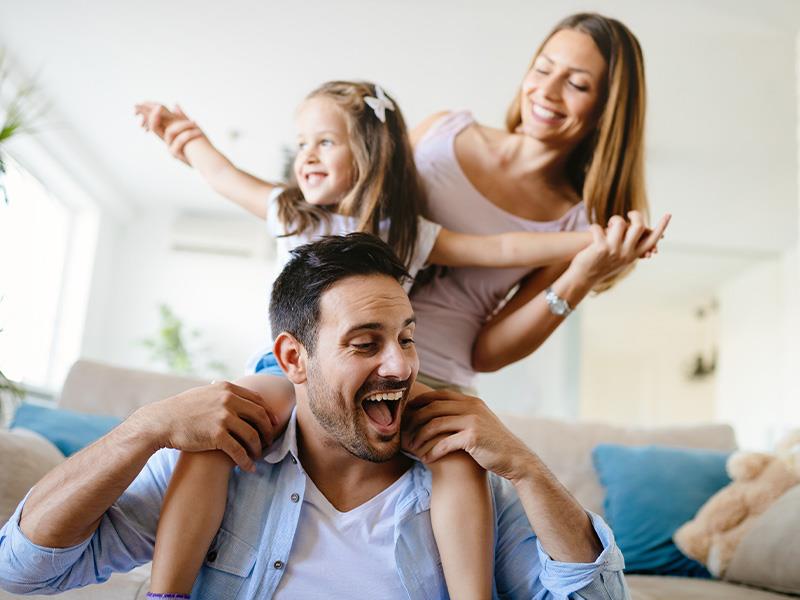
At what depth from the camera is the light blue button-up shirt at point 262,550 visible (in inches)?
51.7

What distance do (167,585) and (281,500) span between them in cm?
23

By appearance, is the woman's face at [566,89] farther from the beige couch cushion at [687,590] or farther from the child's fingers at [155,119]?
the beige couch cushion at [687,590]

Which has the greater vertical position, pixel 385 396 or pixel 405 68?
pixel 405 68

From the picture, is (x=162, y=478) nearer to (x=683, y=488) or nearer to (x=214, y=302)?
(x=683, y=488)

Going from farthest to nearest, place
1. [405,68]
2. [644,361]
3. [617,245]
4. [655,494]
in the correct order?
[644,361]
[405,68]
[655,494]
[617,245]

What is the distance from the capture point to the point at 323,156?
5.71 feet

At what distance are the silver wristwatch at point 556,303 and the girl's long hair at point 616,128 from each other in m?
0.20

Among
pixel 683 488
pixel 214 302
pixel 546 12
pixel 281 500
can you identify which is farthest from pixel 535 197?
pixel 214 302

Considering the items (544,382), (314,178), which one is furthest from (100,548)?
(544,382)

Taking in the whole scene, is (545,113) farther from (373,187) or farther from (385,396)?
(385,396)

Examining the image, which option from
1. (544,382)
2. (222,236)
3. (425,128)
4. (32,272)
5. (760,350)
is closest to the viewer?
(425,128)

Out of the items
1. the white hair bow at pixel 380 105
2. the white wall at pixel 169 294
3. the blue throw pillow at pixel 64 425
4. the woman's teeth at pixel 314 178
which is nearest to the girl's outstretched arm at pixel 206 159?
the woman's teeth at pixel 314 178

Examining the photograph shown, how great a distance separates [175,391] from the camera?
8.61 ft

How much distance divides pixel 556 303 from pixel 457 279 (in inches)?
8.9
